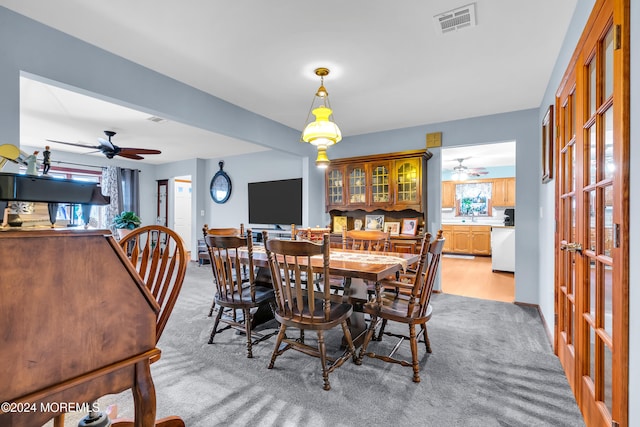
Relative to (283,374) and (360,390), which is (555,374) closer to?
(360,390)

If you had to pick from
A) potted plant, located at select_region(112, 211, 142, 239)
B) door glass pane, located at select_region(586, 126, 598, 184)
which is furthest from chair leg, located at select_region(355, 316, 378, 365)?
potted plant, located at select_region(112, 211, 142, 239)

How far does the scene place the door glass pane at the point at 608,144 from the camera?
133cm

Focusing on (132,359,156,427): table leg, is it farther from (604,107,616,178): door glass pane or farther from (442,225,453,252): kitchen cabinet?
(442,225,453,252): kitchen cabinet

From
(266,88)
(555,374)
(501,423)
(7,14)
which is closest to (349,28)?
(266,88)

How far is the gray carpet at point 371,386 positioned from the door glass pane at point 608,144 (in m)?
1.27

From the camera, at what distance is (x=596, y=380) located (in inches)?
59.2

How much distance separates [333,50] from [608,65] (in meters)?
1.68

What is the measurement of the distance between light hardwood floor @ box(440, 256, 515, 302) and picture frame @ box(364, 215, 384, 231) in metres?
1.09

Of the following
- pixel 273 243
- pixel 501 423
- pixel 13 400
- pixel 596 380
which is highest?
pixel 273 243

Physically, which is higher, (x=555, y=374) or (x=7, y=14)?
(x=7, y=14)

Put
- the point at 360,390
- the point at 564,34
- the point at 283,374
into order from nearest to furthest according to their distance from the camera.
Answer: the point at 360,390
the point at 283,374
the point at 564,34

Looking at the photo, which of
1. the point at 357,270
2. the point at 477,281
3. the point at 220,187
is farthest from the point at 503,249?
the point at 220,187

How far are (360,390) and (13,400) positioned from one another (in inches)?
64.3

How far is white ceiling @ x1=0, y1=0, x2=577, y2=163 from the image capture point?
198 centimetres
